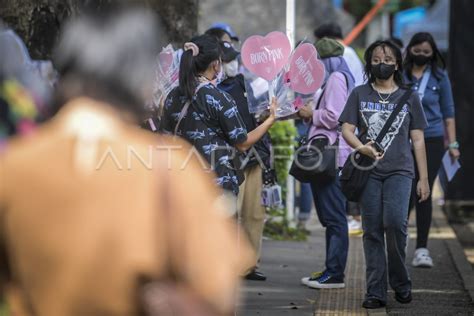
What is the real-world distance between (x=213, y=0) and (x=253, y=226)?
20.3 meters

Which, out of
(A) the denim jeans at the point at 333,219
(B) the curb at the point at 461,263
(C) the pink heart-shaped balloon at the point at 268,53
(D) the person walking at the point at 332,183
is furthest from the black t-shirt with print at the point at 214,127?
(B) the curb at the point at 461,263

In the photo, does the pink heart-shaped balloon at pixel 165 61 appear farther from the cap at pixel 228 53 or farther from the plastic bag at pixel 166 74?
the cap at pixel 228 53

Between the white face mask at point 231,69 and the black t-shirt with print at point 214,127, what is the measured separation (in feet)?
5.55

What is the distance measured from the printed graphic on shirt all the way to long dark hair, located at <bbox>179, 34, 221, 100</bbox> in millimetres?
1140

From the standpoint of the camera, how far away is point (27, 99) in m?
2.92

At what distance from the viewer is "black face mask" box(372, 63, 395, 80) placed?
7.37 m

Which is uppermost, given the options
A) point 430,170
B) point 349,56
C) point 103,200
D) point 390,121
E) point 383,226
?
point 349,56

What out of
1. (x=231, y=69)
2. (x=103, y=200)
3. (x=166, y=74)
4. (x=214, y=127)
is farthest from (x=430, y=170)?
(x=103, y=200)

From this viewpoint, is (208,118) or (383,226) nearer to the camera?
(208,118)

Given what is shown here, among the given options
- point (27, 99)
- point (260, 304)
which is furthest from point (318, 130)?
point (27, 99)

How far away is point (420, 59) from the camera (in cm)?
918

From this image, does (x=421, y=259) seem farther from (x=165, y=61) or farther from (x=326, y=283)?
(x=165, y=61)

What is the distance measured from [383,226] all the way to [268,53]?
59.5 inches

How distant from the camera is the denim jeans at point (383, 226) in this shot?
7.25 metres
